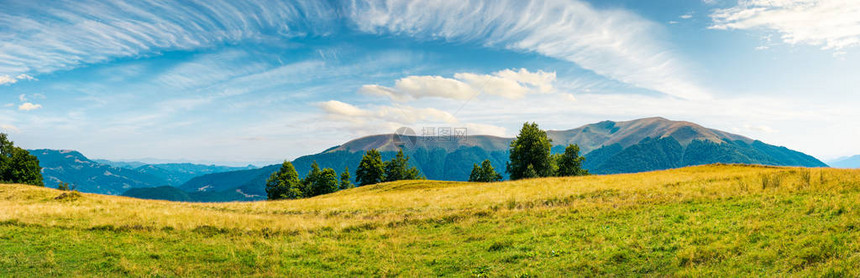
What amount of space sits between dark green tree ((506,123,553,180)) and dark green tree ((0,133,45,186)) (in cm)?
9741

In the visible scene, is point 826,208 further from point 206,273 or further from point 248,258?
point 206,273

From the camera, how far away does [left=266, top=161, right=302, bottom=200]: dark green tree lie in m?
74.0

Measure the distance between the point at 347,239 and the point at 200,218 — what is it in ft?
36.5

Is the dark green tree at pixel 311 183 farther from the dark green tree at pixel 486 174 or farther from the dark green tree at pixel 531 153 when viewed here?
the dark green tree at pixel 531 153

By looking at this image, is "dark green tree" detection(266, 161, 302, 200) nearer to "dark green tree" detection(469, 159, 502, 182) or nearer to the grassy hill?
"dark green tree" detection(469, 159, 502, 182)

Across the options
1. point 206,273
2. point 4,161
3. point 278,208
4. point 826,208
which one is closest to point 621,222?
point 826,208

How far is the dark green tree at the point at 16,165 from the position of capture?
2783 inches

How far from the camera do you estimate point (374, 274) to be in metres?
13.3

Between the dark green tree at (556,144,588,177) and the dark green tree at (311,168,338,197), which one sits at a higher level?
the dark green tree at (556,144,588,177)

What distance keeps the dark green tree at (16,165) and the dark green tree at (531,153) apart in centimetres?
9741

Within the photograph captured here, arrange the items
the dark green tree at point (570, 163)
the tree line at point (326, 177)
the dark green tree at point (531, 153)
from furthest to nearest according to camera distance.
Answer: the dark green tree at point (570, 163), the tree line at point (326, 177), the dark green tree at point (531, 153)

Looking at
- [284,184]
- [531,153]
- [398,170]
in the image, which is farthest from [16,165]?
[531,153]

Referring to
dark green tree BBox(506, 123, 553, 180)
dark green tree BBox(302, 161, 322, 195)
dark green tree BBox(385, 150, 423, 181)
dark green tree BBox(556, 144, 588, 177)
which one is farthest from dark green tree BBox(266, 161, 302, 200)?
dark green tree BBox(556, 144, 588, 177)

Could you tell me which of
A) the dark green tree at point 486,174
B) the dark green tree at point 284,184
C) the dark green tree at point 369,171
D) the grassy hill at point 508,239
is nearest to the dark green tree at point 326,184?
the dark green tree at point 284,184
